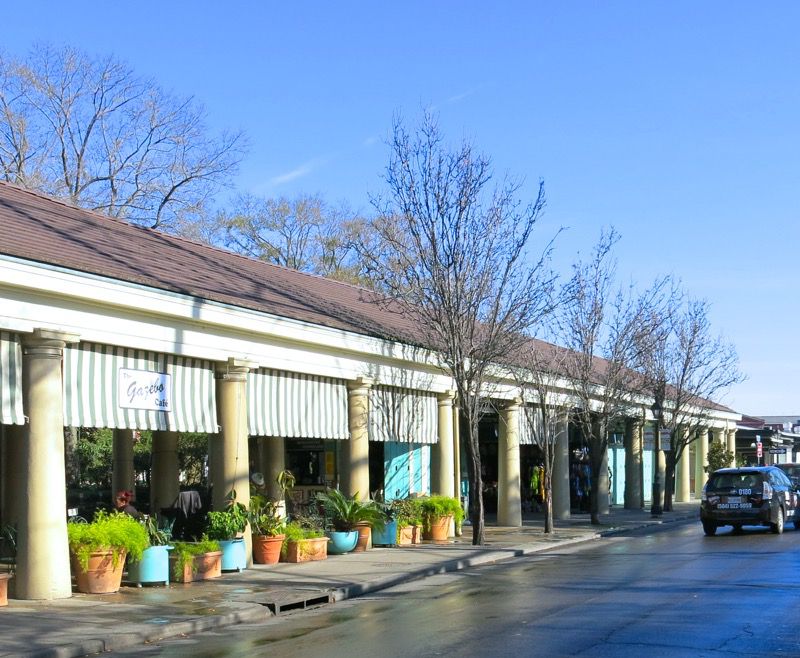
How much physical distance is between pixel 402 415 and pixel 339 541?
4.63 m

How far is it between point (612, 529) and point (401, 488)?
5817mm

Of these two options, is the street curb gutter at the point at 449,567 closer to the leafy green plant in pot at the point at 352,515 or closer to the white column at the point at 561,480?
the leafy green plant in pot at the point at 352,515

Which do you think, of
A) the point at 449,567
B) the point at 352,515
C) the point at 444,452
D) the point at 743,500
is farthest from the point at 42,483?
the point at 743,500

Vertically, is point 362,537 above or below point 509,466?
below

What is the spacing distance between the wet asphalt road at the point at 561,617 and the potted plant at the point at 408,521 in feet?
15.9

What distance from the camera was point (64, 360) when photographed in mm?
16000

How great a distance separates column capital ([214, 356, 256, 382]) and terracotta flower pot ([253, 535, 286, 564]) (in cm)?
286

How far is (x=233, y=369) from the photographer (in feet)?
63.9

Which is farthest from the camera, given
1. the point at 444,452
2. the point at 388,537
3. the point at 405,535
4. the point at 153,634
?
the point at 444,452

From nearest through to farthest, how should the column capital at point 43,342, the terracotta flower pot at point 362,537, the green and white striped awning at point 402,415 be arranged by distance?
the column capital at point 43,342, the terracotta flower pot at point 362,537, the green and white striped awning at point 402,415

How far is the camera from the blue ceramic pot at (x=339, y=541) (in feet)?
72.6

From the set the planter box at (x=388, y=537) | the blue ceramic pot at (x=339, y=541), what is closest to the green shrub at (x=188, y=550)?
the blue ceramic pot at (x=339, y=541)

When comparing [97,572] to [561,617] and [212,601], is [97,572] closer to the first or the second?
[212,601]

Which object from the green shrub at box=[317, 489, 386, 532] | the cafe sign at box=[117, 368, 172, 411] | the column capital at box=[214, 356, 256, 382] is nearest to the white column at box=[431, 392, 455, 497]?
the green shrub at box=[317, 489, 386, 532]
